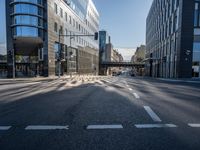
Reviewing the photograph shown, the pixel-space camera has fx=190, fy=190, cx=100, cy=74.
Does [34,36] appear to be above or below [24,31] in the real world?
below

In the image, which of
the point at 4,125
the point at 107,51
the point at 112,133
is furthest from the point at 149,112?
the point at 107,51

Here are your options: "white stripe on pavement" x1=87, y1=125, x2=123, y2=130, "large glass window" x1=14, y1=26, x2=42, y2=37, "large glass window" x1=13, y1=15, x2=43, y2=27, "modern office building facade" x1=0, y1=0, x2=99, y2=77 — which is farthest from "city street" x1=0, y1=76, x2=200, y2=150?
"large glass window" x1=13, y1=15, x2=43, y2=27

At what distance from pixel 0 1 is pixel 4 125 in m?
43.2

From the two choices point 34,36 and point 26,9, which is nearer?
point 26,9

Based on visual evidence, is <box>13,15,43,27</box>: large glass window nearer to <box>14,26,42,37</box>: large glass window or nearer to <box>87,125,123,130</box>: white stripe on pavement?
<box>14,26,42,37</box>: large glass window

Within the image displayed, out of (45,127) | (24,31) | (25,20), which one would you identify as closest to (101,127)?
(45,127)

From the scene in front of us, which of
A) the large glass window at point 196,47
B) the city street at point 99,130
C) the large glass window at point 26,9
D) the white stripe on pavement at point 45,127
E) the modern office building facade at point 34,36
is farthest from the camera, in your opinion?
the modern office building facade at point 34,36

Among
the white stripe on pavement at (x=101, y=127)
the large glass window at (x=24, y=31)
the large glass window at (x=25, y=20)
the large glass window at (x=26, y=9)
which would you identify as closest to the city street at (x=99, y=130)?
the white stripe on pavement at (x=101, y=127)

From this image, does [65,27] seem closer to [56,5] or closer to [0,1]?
[56,5]

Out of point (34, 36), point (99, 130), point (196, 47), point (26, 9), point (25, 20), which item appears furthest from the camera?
point (34, 36)

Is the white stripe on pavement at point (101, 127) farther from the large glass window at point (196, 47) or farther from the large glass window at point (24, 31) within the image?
the large glass window at point (196, 47)

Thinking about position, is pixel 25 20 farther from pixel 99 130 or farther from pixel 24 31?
pixel 99 130

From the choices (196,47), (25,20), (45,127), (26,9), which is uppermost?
(26,9)

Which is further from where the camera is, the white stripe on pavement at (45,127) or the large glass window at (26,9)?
the large glass window at (26,9)
